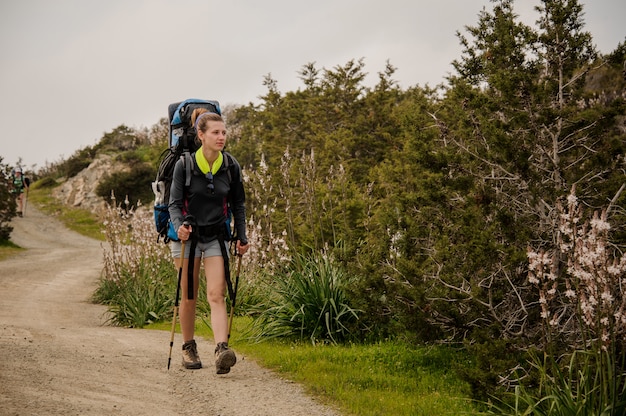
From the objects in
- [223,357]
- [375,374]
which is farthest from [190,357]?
[375,374]

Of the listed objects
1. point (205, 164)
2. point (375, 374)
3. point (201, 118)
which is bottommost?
point (375, 374)

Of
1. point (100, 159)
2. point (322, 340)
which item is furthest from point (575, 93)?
point (100, 159)

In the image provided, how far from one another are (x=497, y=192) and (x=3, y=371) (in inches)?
183

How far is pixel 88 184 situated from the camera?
44562 mm

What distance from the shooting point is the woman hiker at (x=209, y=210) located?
18.2ft

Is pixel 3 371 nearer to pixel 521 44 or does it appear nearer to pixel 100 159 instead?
pixel 521 44

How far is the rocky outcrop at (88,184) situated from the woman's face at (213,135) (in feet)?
126

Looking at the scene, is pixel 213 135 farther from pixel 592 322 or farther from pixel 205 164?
pixel 592 322

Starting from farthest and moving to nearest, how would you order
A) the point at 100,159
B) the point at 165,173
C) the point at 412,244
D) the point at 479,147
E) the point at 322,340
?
the point at 100,159, the point at 322,340, the point at 412,244, the point at 479,147, the point at 165,173

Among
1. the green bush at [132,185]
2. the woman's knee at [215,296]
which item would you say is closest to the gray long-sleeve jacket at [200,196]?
the woman's knee at [215,296]

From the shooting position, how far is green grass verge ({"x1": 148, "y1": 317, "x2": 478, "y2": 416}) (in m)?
5.20

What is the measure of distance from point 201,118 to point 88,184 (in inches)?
1639

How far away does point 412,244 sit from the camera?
6.80m

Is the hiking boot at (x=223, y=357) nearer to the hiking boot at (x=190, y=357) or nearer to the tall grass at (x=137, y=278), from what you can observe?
the hiking boot at (x=190, y=357)
